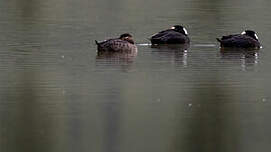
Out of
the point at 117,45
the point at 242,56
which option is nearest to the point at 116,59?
the point at 117,45

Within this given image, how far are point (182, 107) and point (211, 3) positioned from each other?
822 inches

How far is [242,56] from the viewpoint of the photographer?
17.8 meters

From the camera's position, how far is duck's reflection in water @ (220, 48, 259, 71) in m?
16.6

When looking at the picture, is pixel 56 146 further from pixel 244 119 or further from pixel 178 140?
pixel 244 119

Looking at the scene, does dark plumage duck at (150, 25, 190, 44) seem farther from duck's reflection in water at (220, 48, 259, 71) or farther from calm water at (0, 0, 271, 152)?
duck's reflection in water at (220, 48, 259, 71)

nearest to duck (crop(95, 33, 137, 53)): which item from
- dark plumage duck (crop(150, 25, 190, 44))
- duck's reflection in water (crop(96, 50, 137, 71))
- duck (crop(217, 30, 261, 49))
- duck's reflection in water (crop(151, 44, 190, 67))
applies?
duck's reflection in water (crop(96, 50, 137, 71))

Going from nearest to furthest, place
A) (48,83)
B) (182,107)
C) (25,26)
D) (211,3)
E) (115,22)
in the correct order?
(182,107), (48,83), (25,26), (115,22), (211,3)

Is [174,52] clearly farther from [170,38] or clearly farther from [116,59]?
[116,59]

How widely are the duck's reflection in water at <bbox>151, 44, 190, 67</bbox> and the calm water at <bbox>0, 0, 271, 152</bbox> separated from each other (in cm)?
3

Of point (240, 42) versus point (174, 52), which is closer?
point (174, 52)

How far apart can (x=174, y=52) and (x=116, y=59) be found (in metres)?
1.60

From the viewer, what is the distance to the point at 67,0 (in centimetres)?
3328

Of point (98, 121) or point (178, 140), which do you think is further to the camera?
point (98, 121)

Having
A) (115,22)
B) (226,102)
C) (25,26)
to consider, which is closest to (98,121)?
(226,102)
